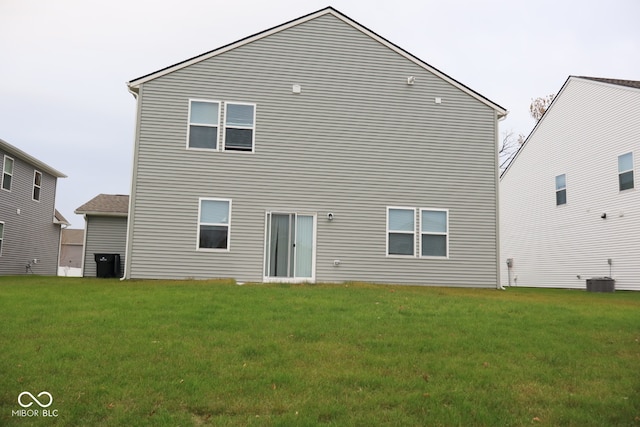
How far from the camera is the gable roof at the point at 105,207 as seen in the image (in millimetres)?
17922

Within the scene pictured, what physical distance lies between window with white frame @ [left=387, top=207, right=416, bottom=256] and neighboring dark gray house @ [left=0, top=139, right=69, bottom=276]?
587 inches

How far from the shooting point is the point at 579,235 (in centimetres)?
1947

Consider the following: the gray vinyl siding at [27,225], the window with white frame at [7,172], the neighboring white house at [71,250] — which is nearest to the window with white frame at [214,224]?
the gray vinyl siding at [27,225]

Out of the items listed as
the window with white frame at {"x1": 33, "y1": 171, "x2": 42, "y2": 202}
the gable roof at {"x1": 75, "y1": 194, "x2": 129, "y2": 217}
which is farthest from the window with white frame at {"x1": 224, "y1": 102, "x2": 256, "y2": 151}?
the window with white frame at {"x1": 33, "y1": 171, "x2": 42, "y2": 202}

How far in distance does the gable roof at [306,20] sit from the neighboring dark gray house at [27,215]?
30.1ft

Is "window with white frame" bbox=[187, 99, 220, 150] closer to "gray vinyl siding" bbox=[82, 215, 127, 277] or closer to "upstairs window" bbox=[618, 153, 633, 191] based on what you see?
"gray vinyl siding" bbox=[82, 215, 127, 277]

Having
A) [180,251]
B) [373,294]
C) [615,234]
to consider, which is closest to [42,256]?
[180,251]

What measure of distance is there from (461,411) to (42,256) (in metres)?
25.1

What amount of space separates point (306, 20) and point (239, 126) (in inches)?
145

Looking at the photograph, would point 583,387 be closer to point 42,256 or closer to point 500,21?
point 500,21

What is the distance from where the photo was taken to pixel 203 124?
14031 mm

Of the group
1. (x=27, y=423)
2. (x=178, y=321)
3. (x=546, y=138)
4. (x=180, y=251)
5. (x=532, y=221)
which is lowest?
(x=27, y=423)

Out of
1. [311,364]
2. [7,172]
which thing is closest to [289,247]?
[311,364]

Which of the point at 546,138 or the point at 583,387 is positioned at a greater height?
the point at 546,138
